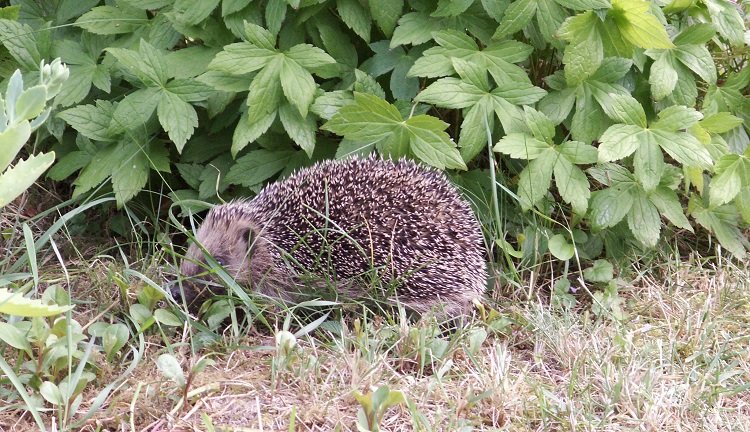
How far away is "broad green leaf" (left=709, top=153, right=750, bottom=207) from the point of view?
16.2 ft

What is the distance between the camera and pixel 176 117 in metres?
4.58

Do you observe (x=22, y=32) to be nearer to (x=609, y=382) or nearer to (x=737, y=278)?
(x=609, y=382)

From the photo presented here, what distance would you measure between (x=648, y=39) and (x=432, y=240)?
1.61 m

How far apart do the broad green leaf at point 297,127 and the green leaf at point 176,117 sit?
0.51m

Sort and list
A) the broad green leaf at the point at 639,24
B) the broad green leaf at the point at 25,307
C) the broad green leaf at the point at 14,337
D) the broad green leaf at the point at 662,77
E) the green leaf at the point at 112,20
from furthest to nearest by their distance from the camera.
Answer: the green leaf at the point at 112,20
the broad green leaf at the point at 662,77
the broad green leaf at the point at 639,24
the broad green leaf at the point at 14,337
the broad green leaf at the point at 25,307

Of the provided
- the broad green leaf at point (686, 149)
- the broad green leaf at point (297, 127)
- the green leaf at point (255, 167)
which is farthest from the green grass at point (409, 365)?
the broad green leaf at point (297, 127)

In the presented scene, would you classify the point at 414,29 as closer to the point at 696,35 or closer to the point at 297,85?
the point at 297,85

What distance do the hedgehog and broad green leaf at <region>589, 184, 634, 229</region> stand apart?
0.73 meters

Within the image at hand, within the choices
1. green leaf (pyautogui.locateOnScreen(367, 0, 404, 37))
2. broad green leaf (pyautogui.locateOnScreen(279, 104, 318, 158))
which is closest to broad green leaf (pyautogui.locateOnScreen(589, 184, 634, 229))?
green leaf (pyautogui.locateOnScreen(367, 0, 404, 37))

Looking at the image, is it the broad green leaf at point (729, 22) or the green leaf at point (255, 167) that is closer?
the broad green leaf at point (729, 22)

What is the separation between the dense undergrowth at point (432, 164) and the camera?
12.0ft

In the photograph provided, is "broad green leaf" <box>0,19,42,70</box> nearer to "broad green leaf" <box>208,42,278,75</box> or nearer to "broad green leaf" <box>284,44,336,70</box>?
"broad green leaf" <box>208,42,278,75</box>

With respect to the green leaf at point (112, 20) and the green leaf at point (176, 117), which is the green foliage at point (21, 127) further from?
the green leaf at point (112, 20)

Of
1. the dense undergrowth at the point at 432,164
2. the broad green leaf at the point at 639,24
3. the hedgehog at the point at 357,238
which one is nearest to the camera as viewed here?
the dense undergrowth at the point at 432,164
